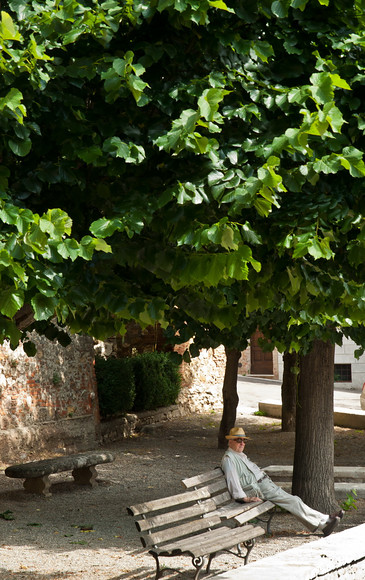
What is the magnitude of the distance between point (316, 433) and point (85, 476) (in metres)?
4.31

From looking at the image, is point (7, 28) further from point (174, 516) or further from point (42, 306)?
point (174, 516)

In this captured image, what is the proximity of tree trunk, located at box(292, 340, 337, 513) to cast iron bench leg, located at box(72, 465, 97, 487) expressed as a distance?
3794 mm

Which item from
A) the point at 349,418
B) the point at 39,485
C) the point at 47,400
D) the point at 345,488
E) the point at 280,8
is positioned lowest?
the point at 39,485

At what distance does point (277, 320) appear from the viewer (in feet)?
29.8

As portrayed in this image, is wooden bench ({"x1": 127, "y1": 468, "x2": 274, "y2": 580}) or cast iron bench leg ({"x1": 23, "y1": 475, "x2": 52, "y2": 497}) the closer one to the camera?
wooden bench ({"x1": 127, "y1": 468, "x2": 274, "y2": 580})

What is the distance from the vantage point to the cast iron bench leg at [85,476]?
40.5 feet

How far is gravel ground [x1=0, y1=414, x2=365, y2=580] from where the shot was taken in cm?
786

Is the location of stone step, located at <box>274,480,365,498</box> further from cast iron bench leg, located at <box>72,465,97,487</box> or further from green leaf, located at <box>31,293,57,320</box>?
green leaf, located at <box>31,293,57,320</box>

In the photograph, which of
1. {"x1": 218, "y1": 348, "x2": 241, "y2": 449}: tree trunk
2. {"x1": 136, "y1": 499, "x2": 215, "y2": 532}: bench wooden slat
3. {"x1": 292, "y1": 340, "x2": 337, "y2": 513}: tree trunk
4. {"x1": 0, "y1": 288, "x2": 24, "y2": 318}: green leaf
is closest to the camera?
{"x1": 0, "y1": 288, "x2": 24, "y2": 318}: green leaf

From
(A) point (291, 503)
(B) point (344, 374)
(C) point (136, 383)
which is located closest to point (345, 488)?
(A) point (291, 503)

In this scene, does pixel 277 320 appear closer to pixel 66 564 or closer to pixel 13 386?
pixel 66 564

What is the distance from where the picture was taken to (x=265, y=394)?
2706cm

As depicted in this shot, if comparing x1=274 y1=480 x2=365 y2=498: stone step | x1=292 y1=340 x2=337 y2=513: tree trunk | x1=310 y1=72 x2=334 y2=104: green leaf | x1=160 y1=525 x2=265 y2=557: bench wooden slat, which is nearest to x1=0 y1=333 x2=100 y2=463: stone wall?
x1=274 y1=480 x2=365 y2=498: stone step

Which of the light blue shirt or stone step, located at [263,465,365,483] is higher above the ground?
the light blue shirt
